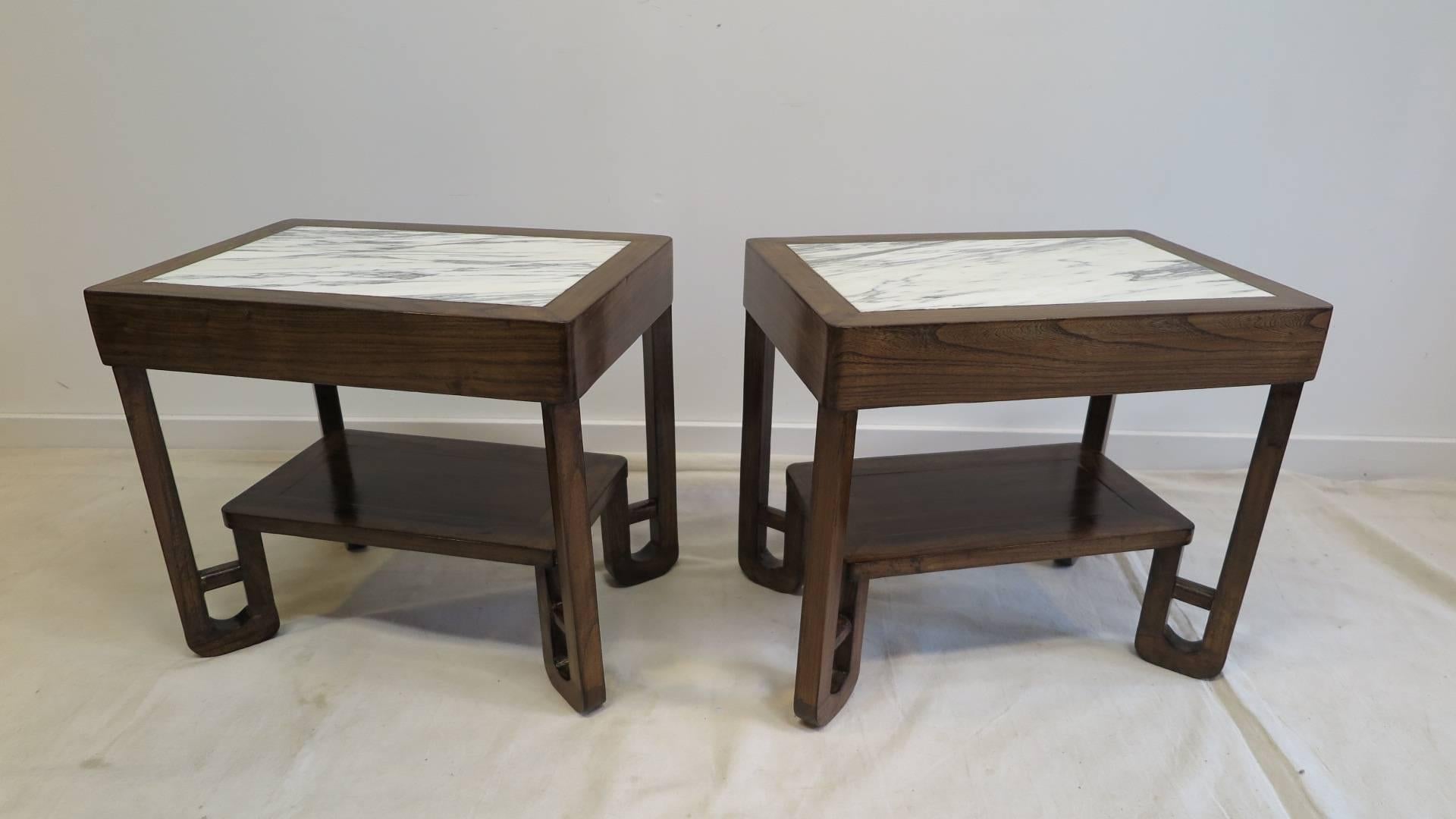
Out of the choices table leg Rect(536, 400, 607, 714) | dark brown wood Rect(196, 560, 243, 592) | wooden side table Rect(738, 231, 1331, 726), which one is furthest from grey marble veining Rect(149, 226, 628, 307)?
dark brown wood Rect(196, 560, 243, 592)

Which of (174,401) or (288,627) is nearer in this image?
(288,627)

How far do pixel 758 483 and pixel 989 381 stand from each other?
1.48 feet

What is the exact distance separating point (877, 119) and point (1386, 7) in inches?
31.8

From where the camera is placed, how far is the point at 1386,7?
4.46 feet

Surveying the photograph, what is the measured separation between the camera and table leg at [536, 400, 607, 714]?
2.84ft

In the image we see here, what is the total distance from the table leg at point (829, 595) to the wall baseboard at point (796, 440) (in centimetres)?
65

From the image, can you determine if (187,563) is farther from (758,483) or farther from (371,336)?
(758,483)

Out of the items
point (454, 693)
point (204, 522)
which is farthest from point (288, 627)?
point (204, 522)

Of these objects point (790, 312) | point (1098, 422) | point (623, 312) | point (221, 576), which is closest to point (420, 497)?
point (221, 576)

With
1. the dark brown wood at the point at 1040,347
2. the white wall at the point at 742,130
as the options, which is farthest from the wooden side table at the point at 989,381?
the white wall at the point at 742,130

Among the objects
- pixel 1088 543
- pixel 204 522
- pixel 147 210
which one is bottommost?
pixel 204 522

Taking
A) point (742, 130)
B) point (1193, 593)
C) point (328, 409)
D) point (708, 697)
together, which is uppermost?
point (742, 130)

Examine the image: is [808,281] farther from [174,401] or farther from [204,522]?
[174,401]

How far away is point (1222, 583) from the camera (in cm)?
105
